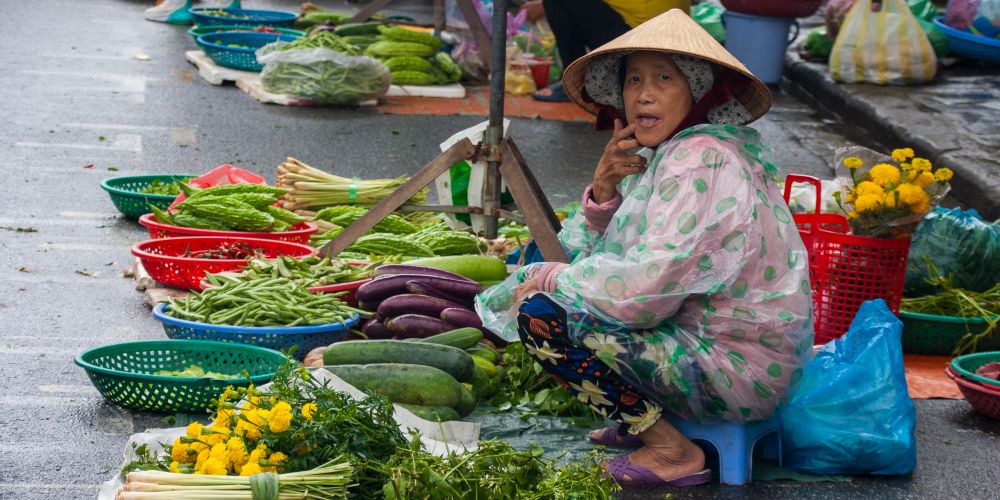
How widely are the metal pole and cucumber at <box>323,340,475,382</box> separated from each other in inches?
60.6

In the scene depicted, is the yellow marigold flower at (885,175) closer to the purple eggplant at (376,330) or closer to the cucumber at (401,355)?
the cucumber at (401,355)

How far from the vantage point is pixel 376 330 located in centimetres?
429

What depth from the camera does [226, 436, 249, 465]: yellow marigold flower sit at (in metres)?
2.73

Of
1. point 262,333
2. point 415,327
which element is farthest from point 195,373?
point 415,327

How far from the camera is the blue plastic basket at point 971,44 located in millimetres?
9656

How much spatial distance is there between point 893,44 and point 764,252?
22.6ft

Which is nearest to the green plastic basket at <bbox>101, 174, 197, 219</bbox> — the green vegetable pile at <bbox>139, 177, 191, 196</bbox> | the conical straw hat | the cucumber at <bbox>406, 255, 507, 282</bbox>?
the green vegetable pile at <bbox>139, 177, 191, 196</bbox>

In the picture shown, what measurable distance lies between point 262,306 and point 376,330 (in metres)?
0.42

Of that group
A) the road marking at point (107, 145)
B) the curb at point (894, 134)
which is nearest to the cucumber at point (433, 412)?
the curb at point (894, 134)

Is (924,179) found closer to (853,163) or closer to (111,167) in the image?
(853,163)

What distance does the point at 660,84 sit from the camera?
3484 mm

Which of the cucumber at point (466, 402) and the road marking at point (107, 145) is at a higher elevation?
the cucumber at point (466, 402)

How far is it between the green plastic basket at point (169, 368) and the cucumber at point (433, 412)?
0.44m

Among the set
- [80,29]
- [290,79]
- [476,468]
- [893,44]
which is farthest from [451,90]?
[476,468]
